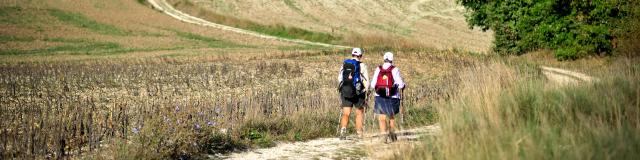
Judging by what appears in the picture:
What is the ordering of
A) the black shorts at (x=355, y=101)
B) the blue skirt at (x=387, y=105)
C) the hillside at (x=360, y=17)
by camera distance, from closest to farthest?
the blue skirt at (x=387, y=105) → the black shorts at (x=355, y=101) → the hillside at (x=360, y=17)

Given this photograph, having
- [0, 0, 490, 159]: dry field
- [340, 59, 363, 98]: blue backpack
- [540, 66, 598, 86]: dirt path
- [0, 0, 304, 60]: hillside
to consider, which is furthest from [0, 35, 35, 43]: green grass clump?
[340, 59, 363, 98]: blue backpack

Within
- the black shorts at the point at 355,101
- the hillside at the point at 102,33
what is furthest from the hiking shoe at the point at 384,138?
the hillside at the point at 102,33

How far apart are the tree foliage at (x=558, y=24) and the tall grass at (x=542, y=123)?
20.0 meters

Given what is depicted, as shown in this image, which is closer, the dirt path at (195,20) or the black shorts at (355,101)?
the black shorts at (355,101)

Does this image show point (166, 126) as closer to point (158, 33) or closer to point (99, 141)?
point (99, 141)

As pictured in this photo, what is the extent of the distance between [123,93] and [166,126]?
13.2m

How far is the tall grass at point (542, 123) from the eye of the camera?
7.17 m

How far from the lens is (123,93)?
23922 mm

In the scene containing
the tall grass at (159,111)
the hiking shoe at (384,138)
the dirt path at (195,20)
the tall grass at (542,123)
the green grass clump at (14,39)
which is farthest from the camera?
the dirt path at (195,20)

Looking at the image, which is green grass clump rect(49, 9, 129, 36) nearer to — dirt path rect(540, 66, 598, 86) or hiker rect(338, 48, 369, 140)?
dirt path rect(540, 66, 598, 86)

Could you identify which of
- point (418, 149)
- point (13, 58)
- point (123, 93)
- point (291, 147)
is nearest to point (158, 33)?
point (13, 58)

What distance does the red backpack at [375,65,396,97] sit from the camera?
12.8 m

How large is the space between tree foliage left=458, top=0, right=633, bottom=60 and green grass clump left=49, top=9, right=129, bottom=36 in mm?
30453

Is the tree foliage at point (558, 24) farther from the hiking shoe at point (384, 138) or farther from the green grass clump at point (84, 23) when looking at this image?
the green grass clump at point (84, 23)
